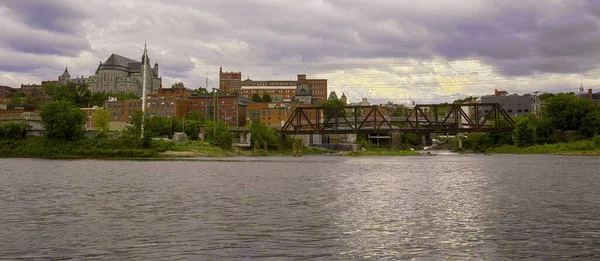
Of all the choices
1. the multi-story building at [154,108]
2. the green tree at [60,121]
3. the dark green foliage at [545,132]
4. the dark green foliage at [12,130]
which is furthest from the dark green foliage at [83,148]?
the dark green foliage at [545,132]

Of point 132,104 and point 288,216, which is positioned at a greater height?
point 132,104

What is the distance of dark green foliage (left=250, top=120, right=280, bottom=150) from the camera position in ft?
435

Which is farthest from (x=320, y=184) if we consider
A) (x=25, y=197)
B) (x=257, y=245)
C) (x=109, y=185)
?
(x=257, y=245)

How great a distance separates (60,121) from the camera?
10831 centimetres

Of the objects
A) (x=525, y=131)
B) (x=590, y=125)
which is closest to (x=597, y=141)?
(x=590, y=125)

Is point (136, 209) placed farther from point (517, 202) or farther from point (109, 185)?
point (517, 202)

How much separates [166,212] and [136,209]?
1.91 metres

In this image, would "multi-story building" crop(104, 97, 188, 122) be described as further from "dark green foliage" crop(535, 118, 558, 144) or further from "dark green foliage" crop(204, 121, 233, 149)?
"dark green foliage" crop(535, 118, 558, 144)

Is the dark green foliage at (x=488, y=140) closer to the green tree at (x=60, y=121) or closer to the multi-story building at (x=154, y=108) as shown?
the multi-story building at (x=154, y=108)

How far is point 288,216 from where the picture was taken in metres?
21.0

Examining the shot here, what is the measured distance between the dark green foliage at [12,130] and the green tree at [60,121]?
8.28 metres

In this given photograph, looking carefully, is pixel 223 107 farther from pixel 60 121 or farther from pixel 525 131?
pixel 525 131

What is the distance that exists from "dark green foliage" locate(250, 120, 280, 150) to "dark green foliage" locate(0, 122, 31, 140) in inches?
2092

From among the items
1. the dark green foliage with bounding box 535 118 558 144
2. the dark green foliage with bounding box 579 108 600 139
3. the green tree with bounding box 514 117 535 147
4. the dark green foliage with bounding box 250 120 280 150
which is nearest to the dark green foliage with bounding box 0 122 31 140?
the dark green foliage with bounding box 250 120 280 150
